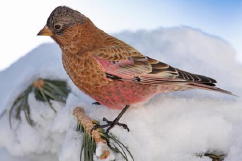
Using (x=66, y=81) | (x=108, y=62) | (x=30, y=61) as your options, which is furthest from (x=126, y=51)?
(x=30, y=61)

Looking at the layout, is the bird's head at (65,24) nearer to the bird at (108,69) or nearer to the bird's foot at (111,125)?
the bird at (108,69)

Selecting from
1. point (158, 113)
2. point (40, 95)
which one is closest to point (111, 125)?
point (158, 113)

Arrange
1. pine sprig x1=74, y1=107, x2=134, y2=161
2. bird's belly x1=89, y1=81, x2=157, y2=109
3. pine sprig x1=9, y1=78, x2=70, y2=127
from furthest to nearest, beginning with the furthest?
pine sprig x1=9, y1=78, x2=70, y2=127 → bird's belly x1=89, y1=81, x2=157, y2=109 → pine sprig x1=74, y1=107, x2=134, y2=161

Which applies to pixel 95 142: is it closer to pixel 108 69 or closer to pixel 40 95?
pixel 108 69

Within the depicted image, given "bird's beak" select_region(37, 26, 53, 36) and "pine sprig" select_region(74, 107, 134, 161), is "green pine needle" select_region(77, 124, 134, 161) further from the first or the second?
"bird's beak" select_region(37, 26, 53, 36)

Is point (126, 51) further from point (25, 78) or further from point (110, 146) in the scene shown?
point (25, 78)

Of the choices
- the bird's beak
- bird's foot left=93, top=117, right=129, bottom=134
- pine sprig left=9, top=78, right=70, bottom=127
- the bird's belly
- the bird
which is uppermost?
the bird's beak

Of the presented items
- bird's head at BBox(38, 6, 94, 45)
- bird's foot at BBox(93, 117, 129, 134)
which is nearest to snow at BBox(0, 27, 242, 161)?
bird's foot at BBox(93, 117, 129, 134)

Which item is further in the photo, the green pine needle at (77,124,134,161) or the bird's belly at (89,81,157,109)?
the bird's belly at (89,81,157,109)

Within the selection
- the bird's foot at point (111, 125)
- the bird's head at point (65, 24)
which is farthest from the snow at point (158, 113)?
the bird's head at point (65, 24)
